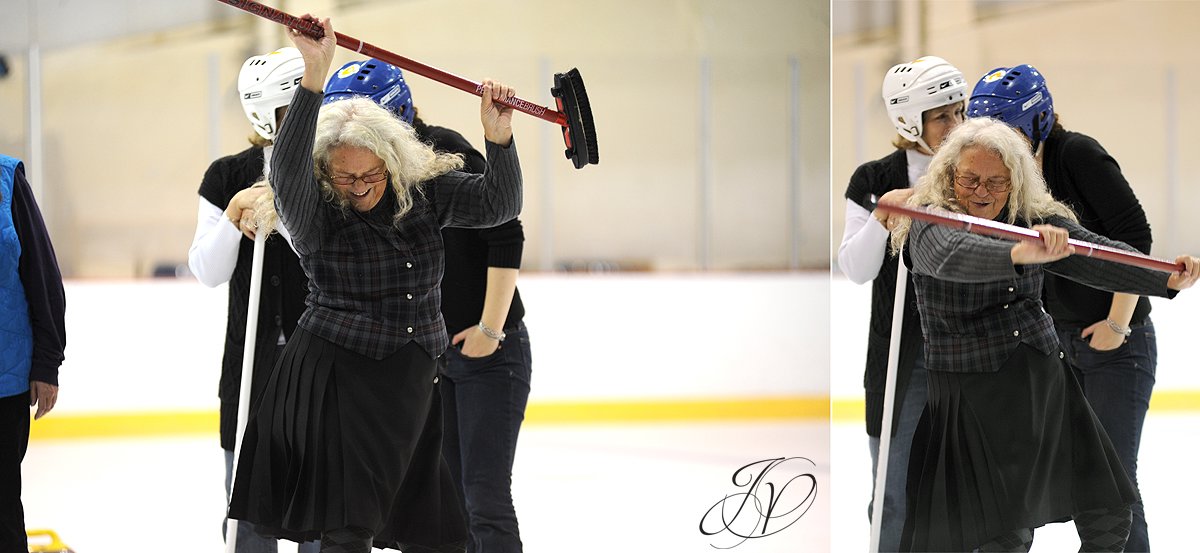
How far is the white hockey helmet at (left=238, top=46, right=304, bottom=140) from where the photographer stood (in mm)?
2920

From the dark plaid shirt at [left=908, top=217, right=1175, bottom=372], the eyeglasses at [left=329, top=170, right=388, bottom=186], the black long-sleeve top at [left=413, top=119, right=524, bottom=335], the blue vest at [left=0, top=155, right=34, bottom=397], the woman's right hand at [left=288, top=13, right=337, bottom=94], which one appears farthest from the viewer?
the black long-sleeve top at [left=413, top=119, right=524, bottom=335]

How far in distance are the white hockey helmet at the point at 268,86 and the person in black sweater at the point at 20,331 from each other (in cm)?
49

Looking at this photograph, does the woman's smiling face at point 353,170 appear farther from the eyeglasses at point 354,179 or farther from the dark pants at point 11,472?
the dark pants at point 11,472

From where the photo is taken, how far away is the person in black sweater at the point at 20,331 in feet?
9.00

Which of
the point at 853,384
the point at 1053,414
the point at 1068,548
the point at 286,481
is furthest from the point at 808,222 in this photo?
the point at 286,481

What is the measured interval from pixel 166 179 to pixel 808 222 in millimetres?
3278

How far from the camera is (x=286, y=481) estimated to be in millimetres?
2428

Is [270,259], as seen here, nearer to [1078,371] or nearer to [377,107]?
[377,107]

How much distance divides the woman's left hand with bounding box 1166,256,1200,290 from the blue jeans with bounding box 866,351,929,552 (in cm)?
61

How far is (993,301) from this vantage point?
8.70ft

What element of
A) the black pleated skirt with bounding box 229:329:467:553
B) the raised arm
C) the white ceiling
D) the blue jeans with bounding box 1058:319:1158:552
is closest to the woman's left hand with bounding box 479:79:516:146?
the raised arm

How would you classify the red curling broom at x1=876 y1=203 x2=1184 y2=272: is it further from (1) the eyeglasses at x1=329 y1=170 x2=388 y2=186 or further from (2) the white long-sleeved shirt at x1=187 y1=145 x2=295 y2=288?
(2) the white long-sleeved shirt at x1=187 y1=145 x2=295 y2=288

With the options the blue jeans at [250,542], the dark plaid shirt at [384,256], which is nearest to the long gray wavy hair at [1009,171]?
the dark plaid shirt at [384,256]

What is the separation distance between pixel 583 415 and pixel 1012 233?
4.22m
